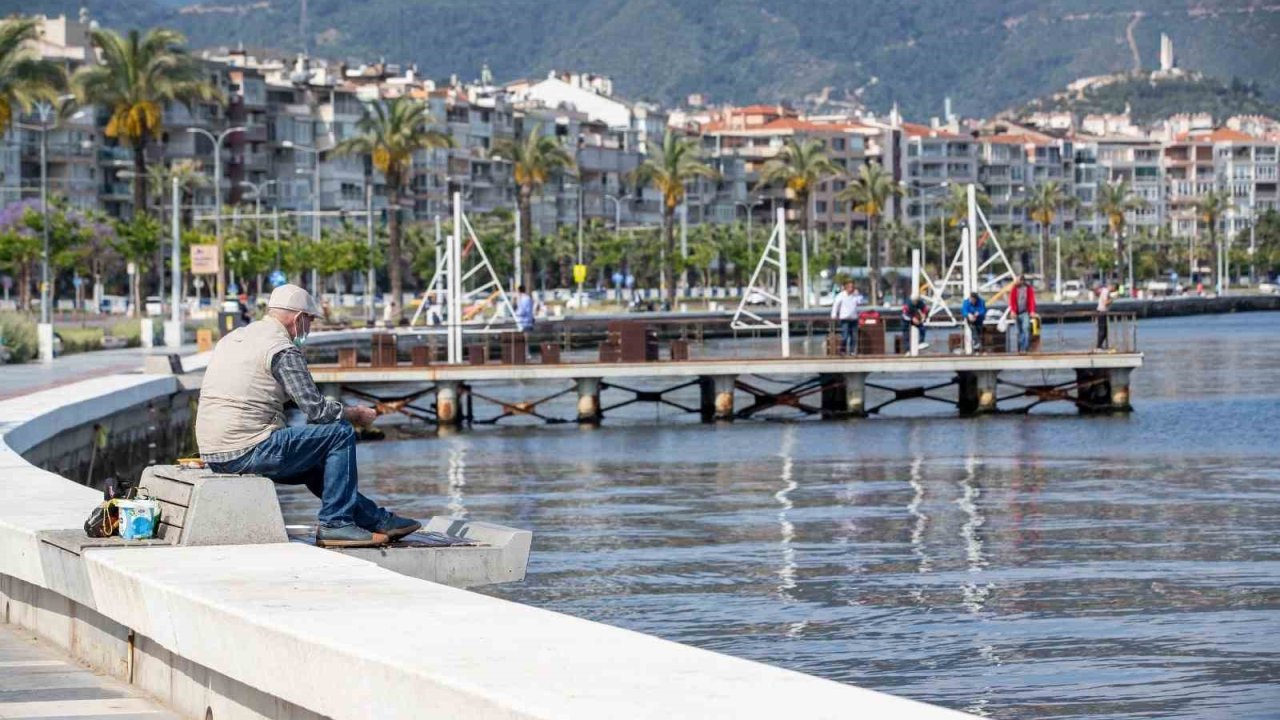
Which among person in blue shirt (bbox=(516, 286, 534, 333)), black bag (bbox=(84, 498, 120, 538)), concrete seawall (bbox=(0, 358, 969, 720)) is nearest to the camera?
concrete seawall (bbox=(0, 358, 969, 720))

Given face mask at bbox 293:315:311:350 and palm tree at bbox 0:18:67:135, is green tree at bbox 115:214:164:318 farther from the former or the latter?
face mask at bbox 293:315:311:350

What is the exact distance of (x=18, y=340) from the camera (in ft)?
164

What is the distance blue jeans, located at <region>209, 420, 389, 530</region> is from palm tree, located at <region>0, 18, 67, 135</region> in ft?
186

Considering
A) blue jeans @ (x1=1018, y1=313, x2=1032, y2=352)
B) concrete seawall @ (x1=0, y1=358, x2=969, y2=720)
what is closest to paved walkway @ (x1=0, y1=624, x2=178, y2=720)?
concrete seawall @ (x1=0, y1=358, x2=969, y2=720)

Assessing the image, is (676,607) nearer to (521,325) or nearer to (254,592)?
(254,592)

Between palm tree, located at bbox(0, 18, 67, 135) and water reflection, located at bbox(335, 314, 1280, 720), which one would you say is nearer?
water reflection, located at bbox(335, 314, 1280, 720)

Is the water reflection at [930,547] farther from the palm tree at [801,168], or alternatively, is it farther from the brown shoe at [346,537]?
the palm tree at [801,168]

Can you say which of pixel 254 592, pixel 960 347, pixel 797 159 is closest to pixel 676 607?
pixel 254 592

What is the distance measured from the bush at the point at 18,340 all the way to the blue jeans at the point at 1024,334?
2169 cm

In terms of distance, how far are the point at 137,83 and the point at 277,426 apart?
71.2 m

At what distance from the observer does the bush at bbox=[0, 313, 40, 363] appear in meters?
49.0

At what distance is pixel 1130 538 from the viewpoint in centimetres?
2250

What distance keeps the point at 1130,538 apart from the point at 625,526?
5518 mm

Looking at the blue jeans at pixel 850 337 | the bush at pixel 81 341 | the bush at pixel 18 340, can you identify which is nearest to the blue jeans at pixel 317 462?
the blue jeans at pixel 850 337
